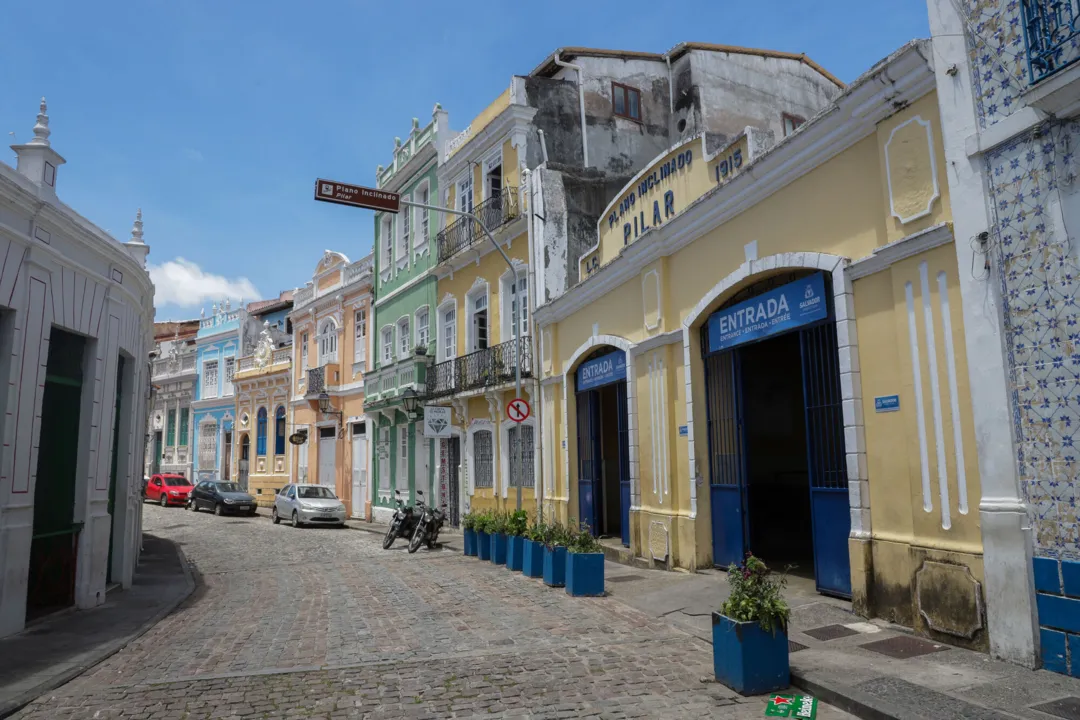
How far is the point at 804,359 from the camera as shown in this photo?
927 cm

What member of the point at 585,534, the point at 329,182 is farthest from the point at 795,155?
the point at 329,182

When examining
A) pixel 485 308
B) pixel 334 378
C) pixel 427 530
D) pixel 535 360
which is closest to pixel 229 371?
pixel 334 378

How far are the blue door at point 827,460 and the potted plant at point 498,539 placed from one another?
20.2 ft

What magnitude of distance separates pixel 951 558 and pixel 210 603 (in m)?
9.17

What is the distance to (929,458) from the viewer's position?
7148 millimetres

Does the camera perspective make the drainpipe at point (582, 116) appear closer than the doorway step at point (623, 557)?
No

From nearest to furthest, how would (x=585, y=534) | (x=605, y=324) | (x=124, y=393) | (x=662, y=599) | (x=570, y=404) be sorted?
(x=662, y=599) → (x=585, y=534) → (x=124, y=393) → (x=605, y=324) → (x=570, y=404)

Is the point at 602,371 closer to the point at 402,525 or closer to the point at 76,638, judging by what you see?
the point at 402,525

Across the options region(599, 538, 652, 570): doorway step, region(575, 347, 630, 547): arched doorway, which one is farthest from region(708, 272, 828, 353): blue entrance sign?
region(599, 538, 652, 570): doorway step

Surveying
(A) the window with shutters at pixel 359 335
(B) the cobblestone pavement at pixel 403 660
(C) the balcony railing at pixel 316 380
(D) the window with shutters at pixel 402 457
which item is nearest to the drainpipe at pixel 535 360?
(B) the cobblestone pavement at pixel 403 660

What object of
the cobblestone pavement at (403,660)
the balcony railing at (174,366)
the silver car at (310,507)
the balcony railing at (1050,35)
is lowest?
the cobblestone pavement at (403,660)

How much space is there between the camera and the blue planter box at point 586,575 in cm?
1027

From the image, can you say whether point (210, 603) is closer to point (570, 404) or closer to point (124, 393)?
point (124, 393)

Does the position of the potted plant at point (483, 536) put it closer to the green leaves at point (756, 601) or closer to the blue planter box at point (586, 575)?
the blue planter box at point (586, 575)
